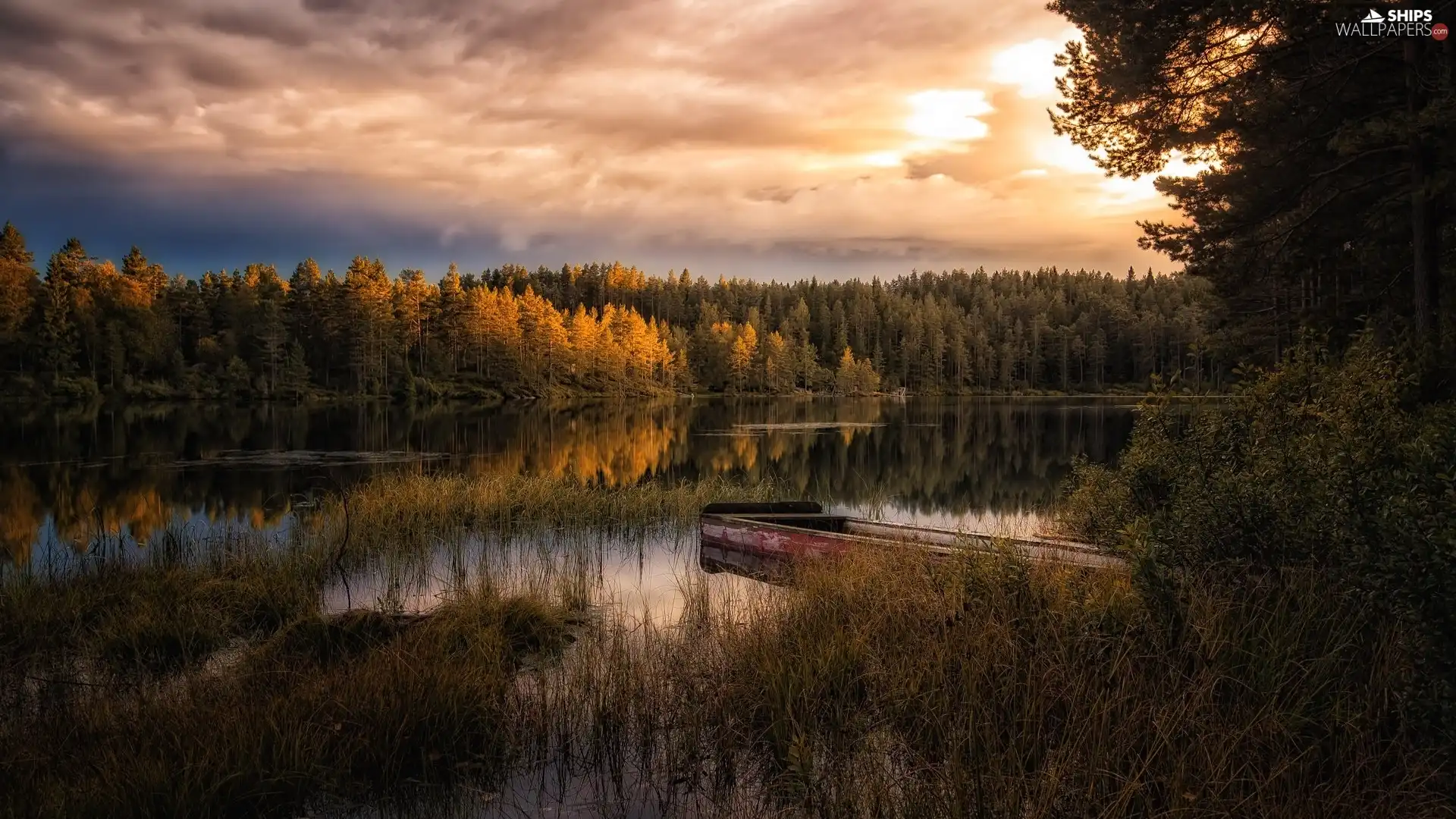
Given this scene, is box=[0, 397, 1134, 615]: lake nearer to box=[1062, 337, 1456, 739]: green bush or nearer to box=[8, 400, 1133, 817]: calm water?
box=[8, 400, 1133, 817]: calm water

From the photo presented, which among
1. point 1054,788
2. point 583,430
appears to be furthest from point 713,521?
point 583,430

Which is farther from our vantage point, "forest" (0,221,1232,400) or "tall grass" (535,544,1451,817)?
"forest" (0,221,1232,400)

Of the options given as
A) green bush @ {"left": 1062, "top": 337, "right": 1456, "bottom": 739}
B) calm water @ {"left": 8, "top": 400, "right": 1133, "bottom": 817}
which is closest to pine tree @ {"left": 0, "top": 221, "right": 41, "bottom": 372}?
calm water @ {"left": 8, "top": 400, "right": 1133, "bottom": 817}

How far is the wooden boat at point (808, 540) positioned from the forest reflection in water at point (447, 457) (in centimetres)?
753

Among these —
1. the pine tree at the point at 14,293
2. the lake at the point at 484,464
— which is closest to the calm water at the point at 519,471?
the lake at the point at 484,464

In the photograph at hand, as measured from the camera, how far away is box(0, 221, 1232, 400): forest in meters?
70.3

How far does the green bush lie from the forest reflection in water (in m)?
11.2

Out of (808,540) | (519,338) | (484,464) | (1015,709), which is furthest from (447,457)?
(519,338)

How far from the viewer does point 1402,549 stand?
440 cm

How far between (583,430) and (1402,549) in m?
47.3

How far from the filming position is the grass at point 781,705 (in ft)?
15.6

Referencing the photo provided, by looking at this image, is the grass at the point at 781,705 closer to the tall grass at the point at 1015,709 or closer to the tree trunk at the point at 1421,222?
the tall grass at the point at 1015,709

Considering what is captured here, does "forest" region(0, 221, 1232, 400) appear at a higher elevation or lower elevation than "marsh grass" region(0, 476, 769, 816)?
higher

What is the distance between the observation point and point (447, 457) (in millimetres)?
32406
